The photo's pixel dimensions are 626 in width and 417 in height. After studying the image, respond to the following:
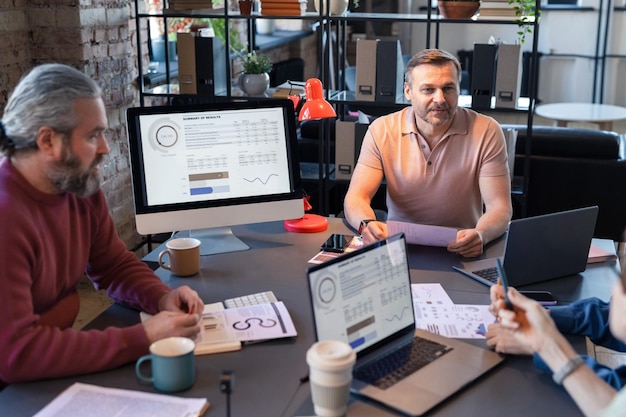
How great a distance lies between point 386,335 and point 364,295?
0.14 metres

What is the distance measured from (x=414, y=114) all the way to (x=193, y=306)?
4.25 feet

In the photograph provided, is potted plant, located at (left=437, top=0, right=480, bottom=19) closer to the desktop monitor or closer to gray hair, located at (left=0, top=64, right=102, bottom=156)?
the desktop monitor

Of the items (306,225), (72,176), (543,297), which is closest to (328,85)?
(306,225)

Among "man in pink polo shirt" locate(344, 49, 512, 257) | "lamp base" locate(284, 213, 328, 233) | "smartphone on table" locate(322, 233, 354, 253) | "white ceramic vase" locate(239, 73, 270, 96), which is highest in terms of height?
"white ceramic vase" locate(239, 73, 270, 96)

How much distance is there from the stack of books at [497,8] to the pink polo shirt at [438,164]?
1.07 m

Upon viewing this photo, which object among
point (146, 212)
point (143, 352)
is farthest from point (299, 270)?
point (143, 352)

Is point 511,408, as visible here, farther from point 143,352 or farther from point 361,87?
point 361,87

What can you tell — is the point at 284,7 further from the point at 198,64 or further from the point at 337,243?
the point at 337,243

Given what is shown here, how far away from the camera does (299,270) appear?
2104 mm

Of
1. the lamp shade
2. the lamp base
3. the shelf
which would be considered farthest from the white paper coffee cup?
the shelf

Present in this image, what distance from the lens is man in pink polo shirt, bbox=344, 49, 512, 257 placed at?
2.63 m

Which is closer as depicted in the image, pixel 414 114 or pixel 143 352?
pixel 143 352

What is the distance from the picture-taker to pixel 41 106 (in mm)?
1587

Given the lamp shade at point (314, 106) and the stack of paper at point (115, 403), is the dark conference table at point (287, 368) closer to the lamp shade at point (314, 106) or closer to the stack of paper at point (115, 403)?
the stack of paper at point (115, 403)
